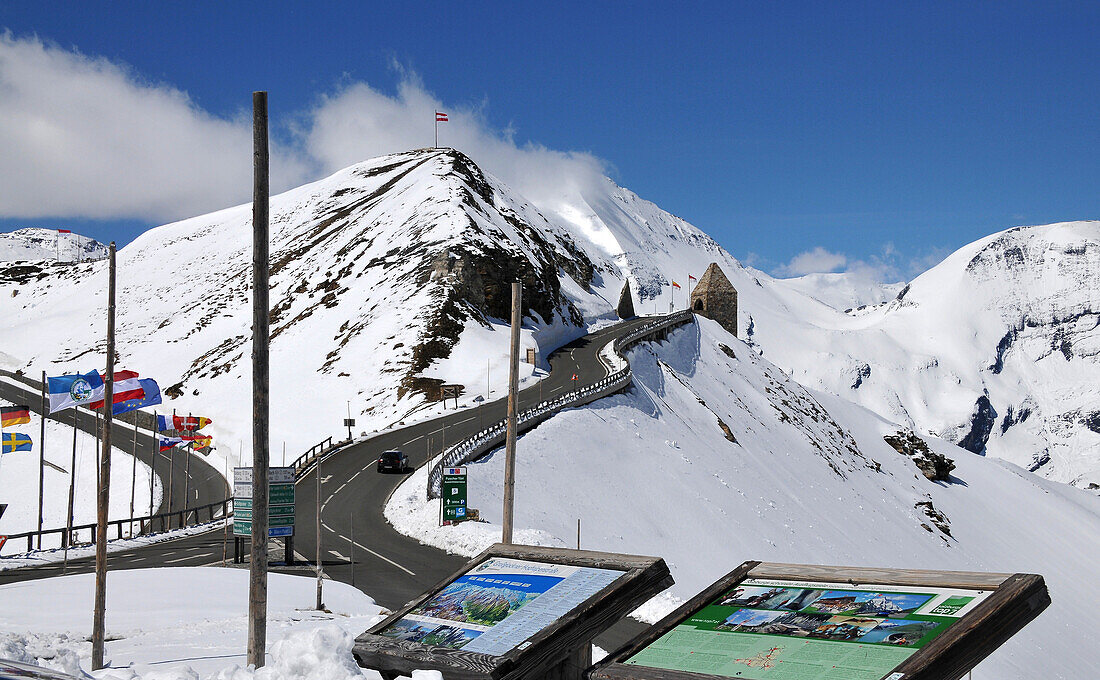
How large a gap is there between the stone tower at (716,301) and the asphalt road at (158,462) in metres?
69.4

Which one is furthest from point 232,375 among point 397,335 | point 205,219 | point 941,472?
point 205,219

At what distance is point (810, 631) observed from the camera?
17.7ft

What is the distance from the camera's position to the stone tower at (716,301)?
11325 centimetres

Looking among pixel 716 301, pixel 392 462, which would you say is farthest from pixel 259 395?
pixel 716 301

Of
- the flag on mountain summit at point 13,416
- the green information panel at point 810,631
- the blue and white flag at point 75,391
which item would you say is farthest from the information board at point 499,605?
the flag on mountain summit at point 13,416

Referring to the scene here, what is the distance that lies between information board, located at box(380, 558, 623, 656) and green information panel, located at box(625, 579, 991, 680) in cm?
79

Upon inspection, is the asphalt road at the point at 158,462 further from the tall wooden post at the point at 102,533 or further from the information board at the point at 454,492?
the tall wooden post at the point at 102,533

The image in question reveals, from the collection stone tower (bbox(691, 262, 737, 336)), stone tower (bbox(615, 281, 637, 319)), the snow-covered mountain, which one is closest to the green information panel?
the snow-covered mountain

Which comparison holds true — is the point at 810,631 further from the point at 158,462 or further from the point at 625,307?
the point at 625,307

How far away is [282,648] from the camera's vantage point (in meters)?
7.32

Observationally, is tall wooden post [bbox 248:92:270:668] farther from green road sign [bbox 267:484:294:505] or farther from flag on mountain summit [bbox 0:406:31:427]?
flag on mountain summit [bbox 0:406:31:427]

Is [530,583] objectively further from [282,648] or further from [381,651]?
[282,648]

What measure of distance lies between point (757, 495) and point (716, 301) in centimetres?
6523

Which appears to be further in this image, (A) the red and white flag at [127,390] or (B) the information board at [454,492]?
(B) the information board at [454,492]
